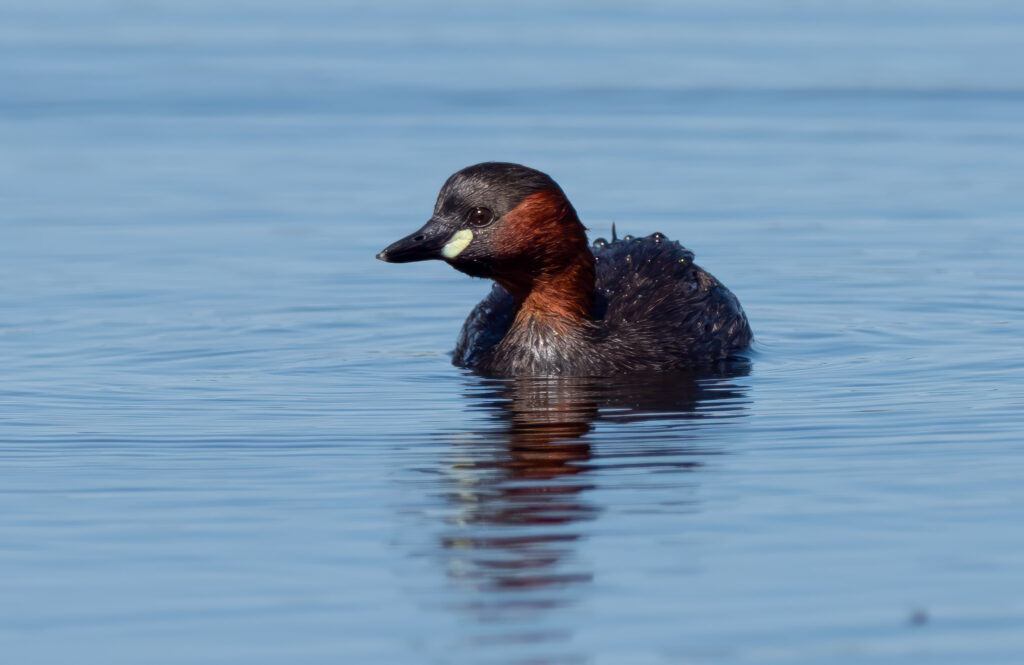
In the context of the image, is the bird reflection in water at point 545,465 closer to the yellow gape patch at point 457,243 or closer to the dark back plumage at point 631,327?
the dark back plumage at point 631,327

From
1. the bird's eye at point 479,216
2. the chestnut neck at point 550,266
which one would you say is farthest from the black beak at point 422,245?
the chestnut neck at point 550,266

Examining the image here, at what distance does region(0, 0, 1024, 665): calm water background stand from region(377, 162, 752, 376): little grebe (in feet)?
1.23

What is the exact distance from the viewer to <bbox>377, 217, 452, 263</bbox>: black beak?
33.5 feet

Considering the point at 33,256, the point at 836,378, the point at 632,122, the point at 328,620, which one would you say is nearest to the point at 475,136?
the point at 632,122

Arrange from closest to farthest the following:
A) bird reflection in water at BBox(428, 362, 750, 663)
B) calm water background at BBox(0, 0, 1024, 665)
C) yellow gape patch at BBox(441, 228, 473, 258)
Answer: calm water background at BBox(0, 0, 1024, 665)
bird reflection in water at BBox(428, 362, 750, 663)
yellow gape patch at BBox(441, 228, 473, 258)

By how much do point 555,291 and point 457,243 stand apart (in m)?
0.82

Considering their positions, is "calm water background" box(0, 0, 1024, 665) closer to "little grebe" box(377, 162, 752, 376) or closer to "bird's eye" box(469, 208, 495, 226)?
"little grebe" box(377, 162, 752, 376)

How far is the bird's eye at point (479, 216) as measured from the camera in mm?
10352

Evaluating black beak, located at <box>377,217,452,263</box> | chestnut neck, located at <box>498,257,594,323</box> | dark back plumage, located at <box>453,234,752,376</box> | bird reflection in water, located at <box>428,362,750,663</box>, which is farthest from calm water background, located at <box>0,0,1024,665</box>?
black beak, located at <box>377,217,452,263</box>

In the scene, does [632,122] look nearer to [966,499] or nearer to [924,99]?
[924,99]

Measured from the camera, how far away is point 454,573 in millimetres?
6742

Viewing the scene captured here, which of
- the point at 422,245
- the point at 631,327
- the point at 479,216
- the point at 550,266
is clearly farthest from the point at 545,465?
the point at 631,327

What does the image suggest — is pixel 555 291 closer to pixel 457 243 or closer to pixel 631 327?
pixel 631 327

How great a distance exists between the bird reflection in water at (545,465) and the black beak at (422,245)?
2.64 ft
